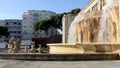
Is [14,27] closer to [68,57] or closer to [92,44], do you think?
[92,44]

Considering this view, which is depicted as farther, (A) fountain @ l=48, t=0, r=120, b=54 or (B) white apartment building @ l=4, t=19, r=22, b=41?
(B) white apartment building @ l=4, t=19, r=22, b=41

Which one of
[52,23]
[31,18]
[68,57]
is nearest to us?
[68,57]

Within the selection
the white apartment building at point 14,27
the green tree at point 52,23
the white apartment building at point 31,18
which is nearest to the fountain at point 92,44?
the green tree at point 52,23

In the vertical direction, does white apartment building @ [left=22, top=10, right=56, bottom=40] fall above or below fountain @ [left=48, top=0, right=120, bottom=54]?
above

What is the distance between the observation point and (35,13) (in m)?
142

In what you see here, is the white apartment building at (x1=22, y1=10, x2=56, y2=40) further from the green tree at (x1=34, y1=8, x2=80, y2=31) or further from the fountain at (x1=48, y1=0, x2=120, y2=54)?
the fountain at (x1=48, y1=0, x2=120, y2=54)

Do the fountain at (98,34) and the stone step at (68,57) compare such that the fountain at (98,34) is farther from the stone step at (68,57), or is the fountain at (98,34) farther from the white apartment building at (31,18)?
the white apartment building at (31,18)

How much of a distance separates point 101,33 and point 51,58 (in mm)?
6763

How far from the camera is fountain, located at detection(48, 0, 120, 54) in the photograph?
43.6ft

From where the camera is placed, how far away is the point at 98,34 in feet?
61.0

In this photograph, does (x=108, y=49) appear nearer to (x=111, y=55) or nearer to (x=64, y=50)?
(x=111, y=55)

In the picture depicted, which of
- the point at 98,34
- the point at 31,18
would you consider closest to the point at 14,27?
the point at 31,18

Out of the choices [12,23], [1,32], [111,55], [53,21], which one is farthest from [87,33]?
[12,23]

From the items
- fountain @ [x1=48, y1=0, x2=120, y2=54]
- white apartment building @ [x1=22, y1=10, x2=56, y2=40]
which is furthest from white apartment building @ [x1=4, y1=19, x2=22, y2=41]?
fountain @ [x1=48, y1=0, x2=120, y2=54]
